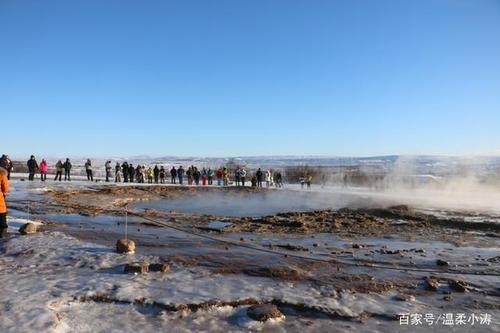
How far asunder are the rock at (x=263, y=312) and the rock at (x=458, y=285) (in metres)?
3.22

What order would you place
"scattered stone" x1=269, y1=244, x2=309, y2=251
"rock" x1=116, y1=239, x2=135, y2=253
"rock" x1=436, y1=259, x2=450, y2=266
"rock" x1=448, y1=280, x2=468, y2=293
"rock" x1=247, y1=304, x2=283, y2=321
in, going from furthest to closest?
"scattered stone" x1=269, y1=244, x2=309, y2=251 < "rock" x1=436, y1=259, x2=450, y2=266 < "rock" x1=116, y1=239, x2=135, y2=253 < "rock" x1=448, y1=280, x2=468, y2=293 < "rock" x1=247, y1=304, x2=283, y2=321

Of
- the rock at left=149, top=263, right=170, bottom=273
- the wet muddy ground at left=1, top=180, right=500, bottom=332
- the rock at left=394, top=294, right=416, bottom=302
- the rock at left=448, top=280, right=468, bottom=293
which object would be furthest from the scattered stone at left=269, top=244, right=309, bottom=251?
the rock at left=394, top=294, right=416, bottom=302

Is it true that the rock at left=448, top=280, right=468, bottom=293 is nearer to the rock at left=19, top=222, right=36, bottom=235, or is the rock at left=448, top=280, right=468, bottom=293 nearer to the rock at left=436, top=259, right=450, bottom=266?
the rock at left=436, top=259, right=450, bottom=266

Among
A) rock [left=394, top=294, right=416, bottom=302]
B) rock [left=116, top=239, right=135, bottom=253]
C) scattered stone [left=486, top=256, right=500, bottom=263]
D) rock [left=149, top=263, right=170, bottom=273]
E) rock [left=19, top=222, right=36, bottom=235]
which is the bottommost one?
scattered stone [left=486, top=256, right=500, bottom=263]

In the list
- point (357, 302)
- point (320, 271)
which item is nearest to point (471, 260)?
point (320, 271)

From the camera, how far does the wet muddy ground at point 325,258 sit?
6.29 m

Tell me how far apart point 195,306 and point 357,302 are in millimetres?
2335

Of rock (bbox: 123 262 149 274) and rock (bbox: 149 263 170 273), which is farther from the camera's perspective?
rock (bbox: 149 263 170 273)

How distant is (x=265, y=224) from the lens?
49.2 ft

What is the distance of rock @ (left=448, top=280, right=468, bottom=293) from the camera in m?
7.45

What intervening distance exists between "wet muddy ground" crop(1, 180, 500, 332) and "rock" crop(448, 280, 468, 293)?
2 cm

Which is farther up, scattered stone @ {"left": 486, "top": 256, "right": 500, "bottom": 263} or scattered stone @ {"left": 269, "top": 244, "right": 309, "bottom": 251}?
scattered stone @ {"left": 269, "top": 244, "right": 309, "bottom": 251}

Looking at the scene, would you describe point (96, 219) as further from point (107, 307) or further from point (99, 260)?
point (107, 307)

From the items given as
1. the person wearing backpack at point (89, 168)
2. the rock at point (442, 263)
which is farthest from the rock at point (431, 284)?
the person wearing backpack at point (89, 168)
